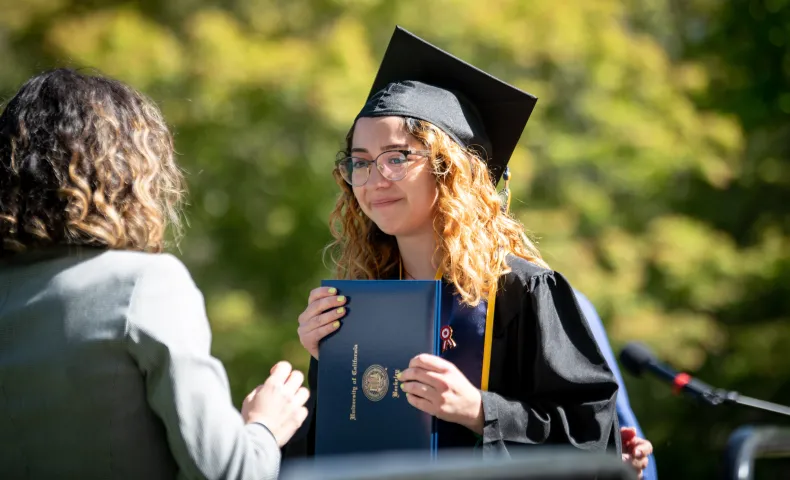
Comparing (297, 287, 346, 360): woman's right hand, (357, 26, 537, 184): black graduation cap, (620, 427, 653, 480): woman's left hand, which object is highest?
(357, 26, 537, 184): black graduation cap

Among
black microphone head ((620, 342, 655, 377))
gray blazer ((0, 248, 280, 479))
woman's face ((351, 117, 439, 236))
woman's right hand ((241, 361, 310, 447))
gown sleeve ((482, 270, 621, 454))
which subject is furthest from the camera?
black microphone head ((620, 342, 655, 377))

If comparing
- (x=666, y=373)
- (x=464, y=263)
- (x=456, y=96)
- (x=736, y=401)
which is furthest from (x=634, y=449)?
(x=456, y=96)

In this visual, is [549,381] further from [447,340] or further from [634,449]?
[634,449]

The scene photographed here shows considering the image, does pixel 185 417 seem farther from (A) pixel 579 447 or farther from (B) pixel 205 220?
(B) pixel 205 220

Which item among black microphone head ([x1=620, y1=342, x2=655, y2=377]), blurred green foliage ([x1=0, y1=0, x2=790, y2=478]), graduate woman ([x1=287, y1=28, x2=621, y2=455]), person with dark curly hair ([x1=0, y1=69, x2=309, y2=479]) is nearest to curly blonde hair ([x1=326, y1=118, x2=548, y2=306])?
graduate woman ([x1=287, y1=28, x2=621, y2=455])

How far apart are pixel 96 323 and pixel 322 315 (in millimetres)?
679

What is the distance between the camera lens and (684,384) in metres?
3.33

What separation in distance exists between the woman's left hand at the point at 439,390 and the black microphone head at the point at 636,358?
59.6 inches

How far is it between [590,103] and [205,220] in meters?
3.50

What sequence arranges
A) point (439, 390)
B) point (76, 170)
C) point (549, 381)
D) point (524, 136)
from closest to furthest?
point (76, 170) → point (439, 390) → point (549, 381) → point (524, 136)

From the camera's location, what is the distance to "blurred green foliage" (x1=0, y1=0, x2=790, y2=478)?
7219mm

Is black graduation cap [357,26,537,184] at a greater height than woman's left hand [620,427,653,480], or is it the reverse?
black graduation cap [357,26,537,184]

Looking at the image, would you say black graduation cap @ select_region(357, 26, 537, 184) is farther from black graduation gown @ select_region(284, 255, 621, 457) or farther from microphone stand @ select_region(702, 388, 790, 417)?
microphone stand @ select_region(702, 388, 790, 417)

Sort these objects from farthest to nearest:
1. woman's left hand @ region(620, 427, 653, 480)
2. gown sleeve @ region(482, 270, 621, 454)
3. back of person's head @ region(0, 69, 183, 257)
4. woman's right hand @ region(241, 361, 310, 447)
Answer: woman's left hand @ region(620, 427, 653, 480)
gown sleeve @ region(482, 270, 621, 454)
woman's right hand @ region(241, 361, 310, 447)
back of person's head @ region(0, 69, 183, 257)
